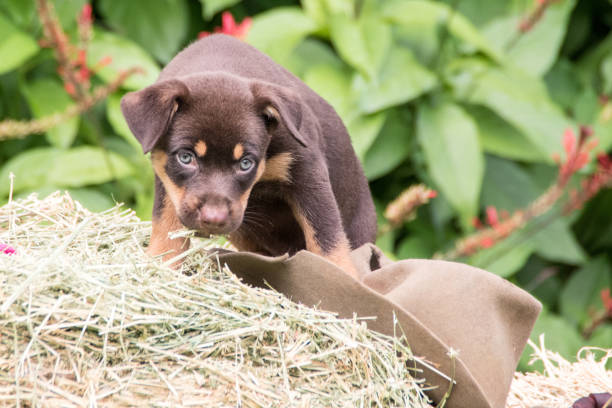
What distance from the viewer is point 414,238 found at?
4.93 meters

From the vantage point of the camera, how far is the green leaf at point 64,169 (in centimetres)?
420

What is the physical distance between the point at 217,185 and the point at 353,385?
74 centimetres

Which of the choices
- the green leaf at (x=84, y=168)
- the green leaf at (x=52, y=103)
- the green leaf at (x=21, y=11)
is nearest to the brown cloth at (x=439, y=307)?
the green leaf at (x=84, y=168)

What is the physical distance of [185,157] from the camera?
246cm

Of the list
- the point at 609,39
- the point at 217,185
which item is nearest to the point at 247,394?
the point at 217,185

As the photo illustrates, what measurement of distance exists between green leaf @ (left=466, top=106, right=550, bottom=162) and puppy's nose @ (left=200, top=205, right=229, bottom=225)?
9.32ft

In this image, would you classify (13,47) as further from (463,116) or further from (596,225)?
(596,225)

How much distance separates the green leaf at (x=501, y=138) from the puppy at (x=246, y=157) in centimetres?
188

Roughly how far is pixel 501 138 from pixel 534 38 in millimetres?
722

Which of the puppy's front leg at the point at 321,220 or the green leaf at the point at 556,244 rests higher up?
the puppy's front leg at the point at 321,220

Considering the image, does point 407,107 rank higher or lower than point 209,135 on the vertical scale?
lower

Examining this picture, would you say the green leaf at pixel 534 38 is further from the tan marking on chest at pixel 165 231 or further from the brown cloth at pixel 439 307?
the tan marking on chest at pixel 165 231

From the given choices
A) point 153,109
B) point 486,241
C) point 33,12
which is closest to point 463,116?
point 486,241

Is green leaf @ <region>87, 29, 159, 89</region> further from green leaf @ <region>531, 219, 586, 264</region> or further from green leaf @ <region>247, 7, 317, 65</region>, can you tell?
green leaf @ <region>531, 219, 586, 264</region>
